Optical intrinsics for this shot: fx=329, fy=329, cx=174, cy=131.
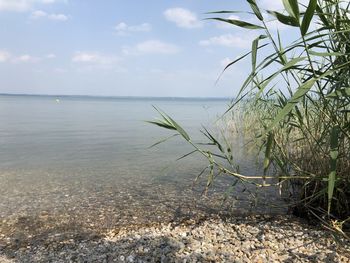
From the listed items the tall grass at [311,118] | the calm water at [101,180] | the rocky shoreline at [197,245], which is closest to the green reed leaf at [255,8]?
the tall grass at [311,118]

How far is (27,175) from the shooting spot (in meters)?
9.34

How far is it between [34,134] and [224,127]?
34.9ft

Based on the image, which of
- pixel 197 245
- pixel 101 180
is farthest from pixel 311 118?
pixel 101 180

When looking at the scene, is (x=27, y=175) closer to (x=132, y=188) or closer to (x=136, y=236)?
(x=132, y=188)

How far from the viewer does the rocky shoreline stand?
A: 13.0 feet

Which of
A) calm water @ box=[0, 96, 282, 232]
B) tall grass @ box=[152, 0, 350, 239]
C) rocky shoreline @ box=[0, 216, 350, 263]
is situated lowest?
calm water @ box=[0, 96, 282, 232]

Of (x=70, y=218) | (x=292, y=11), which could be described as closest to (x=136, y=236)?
(x=70, y=218)

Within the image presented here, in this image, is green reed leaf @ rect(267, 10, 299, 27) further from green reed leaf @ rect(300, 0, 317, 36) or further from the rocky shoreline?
the rocky shoreline

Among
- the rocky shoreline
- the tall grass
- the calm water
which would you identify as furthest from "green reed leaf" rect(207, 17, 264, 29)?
the calm water

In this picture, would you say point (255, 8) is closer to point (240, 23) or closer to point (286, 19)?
point (240, 23)

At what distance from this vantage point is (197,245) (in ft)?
14.1

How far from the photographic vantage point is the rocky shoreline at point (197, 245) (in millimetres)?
3975

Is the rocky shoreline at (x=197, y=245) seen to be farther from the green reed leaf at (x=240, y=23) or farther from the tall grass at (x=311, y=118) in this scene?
the green reed leaf at (x=240, y=23)

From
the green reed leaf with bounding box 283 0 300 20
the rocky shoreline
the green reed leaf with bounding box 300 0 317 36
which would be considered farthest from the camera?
the rocky shoreline
